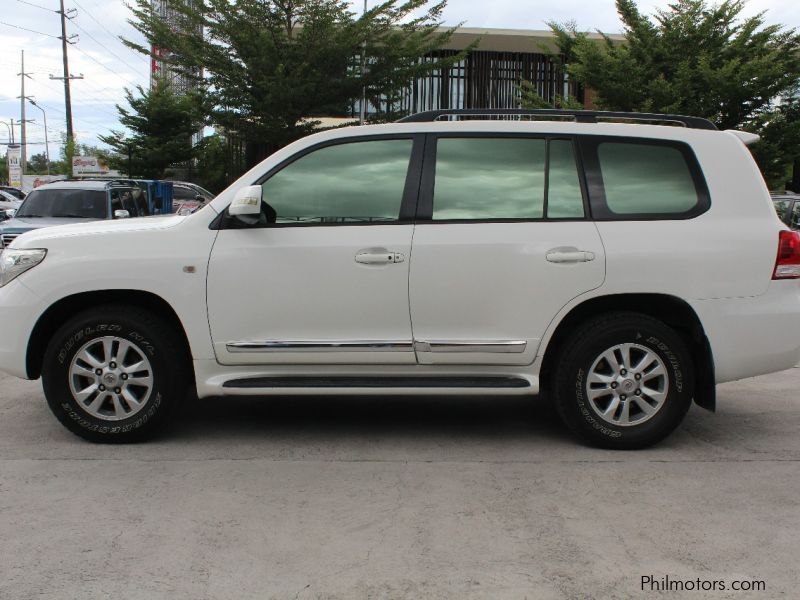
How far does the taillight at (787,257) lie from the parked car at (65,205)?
1103 cm

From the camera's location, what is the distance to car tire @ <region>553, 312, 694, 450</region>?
5.19 m

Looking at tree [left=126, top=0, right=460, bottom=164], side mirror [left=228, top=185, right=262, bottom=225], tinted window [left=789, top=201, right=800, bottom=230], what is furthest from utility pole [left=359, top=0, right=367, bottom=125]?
side mirror [left=228, top=185, right=262, bottom=225]

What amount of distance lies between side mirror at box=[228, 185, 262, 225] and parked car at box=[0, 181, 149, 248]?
377 inches

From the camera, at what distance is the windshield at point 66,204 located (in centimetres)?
1429

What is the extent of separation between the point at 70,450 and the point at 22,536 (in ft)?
4.65

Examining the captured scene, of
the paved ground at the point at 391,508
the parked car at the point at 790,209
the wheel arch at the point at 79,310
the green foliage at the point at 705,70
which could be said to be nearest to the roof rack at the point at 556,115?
the wheel arch at the point at 79,310

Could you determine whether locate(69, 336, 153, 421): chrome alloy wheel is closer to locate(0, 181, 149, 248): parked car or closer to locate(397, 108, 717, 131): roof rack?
locate(397, 108, 717, 131): roof rack

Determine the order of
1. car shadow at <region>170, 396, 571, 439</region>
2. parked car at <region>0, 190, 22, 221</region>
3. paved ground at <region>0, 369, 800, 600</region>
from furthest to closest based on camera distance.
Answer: parked car at <region>0, 190, 22, 221</region> < car shadow at <region>170, 396, 571, 439</region> < paved ground at <region>0, 369, 800, 600</region>

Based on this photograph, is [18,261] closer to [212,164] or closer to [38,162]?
[212,164]

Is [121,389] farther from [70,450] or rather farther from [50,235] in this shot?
[50,235]

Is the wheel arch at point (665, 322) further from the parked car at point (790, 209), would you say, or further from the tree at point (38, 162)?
the tree at point (38, 162)

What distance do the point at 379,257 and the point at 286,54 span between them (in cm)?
2224

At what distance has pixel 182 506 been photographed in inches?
169

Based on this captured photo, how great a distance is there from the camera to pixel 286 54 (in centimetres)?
2611
